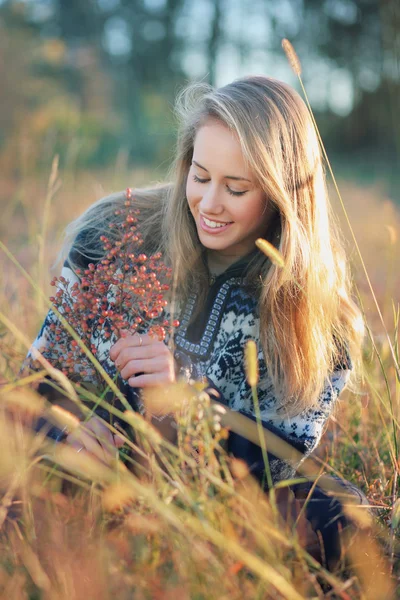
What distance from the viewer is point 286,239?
2342mm

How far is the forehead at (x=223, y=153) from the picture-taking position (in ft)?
7.37

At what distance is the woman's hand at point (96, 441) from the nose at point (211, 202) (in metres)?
0.83

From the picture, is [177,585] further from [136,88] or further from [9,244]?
[136,88]

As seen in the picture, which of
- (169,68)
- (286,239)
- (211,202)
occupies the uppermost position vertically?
(169,68)

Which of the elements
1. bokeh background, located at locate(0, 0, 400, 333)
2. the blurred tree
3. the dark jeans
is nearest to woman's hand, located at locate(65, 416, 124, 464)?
the dark jeans

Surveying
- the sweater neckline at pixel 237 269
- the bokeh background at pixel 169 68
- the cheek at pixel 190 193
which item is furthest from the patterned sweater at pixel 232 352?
the bokeh background at pixel 169 68

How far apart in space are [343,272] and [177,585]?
1.49 meters

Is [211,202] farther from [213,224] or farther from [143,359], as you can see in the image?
[143,359]

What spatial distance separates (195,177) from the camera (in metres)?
2.34

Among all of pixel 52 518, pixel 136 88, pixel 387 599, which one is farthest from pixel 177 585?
pixel 136 88

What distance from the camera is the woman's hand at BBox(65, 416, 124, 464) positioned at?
68.0 inches

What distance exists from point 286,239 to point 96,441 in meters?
1.00

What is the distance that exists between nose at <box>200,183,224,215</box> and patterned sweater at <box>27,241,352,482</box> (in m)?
0.30

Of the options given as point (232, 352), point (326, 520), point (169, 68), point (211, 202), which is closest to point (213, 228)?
point (211, 202)
